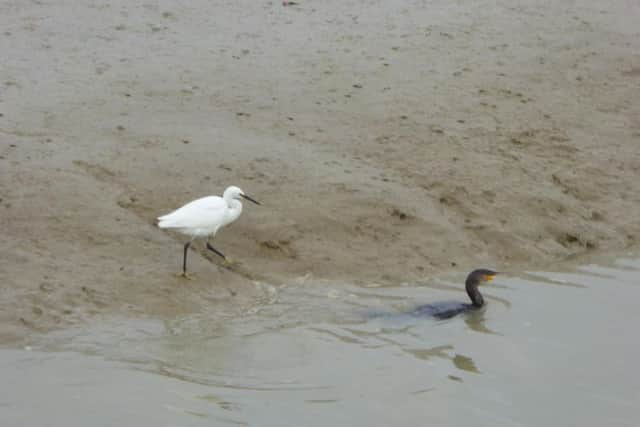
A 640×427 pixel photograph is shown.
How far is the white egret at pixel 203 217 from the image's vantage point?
9.00 meters

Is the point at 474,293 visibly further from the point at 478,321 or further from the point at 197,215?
the point at 197,215

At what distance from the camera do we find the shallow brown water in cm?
695

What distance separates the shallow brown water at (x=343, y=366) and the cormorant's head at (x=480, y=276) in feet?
0.75

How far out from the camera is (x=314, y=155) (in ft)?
36.3

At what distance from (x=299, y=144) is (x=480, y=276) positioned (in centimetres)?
283

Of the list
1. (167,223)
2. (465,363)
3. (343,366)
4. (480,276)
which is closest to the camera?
(343,366)

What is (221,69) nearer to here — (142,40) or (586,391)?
(142,40)

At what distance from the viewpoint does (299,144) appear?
11.3 metres

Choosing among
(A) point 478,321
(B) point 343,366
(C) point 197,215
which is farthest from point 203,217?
(A) point 478,321

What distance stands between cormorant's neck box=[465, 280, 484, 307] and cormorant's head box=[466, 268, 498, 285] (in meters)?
0.02

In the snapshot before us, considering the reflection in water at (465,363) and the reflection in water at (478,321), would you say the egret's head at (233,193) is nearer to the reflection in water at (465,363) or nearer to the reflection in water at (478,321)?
the reflection in water at (478,321)

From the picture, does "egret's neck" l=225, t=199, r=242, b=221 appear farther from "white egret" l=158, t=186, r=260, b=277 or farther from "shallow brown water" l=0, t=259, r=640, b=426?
"shallow brown water" l=0, t=259, r=640, b=426

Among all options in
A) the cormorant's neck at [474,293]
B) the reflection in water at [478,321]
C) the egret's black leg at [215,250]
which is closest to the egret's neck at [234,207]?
the egret's black leg at [215,250]

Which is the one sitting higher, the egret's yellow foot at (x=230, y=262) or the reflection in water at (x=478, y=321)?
the egret's yellow foot at (x=230, y=262)
